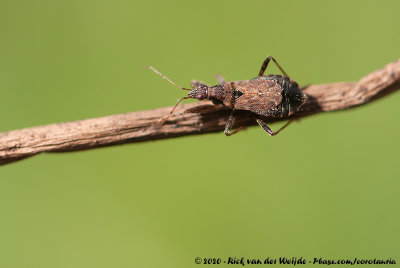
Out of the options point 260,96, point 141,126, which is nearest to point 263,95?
point 260,96

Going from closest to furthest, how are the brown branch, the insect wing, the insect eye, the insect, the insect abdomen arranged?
the brown branch < the insect abdomen < the insect < the insect wing < the insect eye

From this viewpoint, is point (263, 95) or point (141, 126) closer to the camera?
point (141, 126)

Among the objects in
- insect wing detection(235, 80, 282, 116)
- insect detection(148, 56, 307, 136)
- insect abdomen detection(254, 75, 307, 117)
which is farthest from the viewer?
insect wing detection(235, 80, 282, 116)

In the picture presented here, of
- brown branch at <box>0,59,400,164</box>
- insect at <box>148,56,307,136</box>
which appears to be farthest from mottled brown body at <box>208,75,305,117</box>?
brown branch at <box>0,59,400,164</box>

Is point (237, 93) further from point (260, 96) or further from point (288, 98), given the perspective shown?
point (288, 98)

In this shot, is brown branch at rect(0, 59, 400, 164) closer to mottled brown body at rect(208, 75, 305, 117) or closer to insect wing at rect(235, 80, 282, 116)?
mottled brown body at rect(208, 75, 305, 117)

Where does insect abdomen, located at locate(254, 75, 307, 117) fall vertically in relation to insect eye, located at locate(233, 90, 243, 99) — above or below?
below

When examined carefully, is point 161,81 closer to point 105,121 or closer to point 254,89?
point 254,89

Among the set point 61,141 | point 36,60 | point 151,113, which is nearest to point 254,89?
point 151,113
